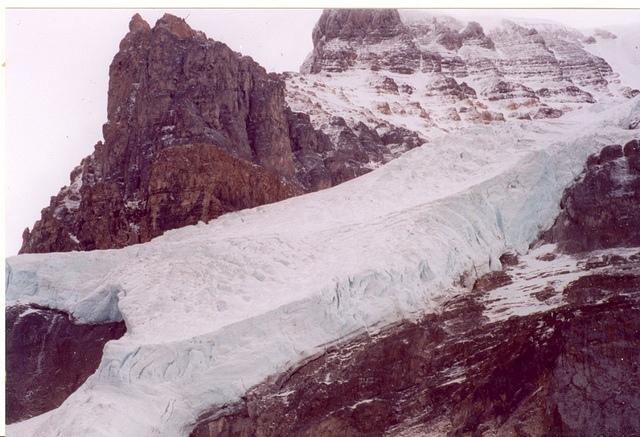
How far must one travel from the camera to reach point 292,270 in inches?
586

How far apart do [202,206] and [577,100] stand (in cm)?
1315

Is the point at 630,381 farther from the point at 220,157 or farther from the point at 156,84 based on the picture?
the point at 156,84

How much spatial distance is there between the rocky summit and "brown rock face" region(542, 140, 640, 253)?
0.15ft

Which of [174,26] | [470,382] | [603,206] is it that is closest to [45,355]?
[470,382]

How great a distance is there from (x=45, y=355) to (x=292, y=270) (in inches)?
201

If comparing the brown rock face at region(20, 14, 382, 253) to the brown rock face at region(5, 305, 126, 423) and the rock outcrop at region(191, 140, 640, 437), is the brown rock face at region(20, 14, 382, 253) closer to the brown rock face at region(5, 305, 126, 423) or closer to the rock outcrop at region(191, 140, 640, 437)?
the brown rock face at region(5, 305, 126, 423)

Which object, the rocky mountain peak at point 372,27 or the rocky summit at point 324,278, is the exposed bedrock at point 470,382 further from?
the rocky mountain peak at point 372,27

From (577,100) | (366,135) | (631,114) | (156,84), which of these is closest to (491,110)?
(577,100)

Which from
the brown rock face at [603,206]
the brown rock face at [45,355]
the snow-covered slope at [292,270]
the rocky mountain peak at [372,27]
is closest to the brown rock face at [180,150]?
the snow-covered slope at [292,270]

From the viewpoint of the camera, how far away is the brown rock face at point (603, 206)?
48.4 ft

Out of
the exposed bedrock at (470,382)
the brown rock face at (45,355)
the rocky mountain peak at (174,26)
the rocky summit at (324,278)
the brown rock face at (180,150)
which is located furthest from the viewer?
the rocky mountain peak at (174,26)

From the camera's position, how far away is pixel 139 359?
1288 centimetres

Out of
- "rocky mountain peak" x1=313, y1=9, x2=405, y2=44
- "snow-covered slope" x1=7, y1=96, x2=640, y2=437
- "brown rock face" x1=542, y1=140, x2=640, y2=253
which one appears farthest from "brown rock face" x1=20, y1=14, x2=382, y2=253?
"rocky mountain peak" x1=313, y1=9, x2=405, y2=44

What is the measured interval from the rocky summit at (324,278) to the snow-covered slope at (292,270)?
0.04 meters
